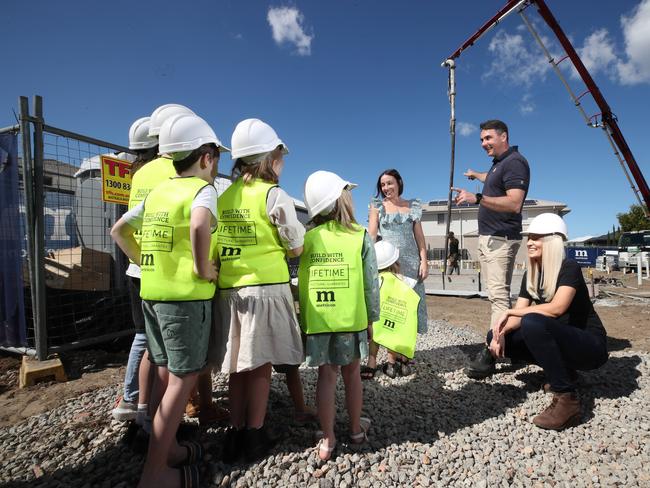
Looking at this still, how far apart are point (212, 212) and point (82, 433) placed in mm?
1831

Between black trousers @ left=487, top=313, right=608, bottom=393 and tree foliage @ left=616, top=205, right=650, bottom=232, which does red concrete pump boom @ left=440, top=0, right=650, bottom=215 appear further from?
tree foliage @ left=616, top=205, right=650, bottom=232

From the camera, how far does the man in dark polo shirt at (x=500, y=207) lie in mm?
3217

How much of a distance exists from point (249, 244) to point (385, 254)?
61.4 inches

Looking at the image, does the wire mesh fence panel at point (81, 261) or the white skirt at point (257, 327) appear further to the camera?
the wire mesh fence panel at point (81, 261)

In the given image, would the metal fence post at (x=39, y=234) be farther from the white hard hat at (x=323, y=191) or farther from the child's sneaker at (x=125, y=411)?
the white hard hat at (x=323, y=191)

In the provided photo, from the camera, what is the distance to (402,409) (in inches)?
104

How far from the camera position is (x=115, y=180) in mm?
3885

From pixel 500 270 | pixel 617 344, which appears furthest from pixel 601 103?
pixel 500 270

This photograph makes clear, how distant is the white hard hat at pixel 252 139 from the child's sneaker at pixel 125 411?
5.64 ft

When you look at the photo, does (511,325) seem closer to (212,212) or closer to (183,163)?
(212,212)

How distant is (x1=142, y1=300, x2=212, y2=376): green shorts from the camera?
5.57ft

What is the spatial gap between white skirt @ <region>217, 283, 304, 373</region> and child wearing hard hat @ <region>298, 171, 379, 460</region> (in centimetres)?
15

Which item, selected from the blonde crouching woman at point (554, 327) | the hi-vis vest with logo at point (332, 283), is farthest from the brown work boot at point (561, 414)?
the hi-vis vest with logo at point (332, 283)

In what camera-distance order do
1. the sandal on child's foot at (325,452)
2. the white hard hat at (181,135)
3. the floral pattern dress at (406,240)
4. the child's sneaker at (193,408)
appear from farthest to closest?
1. the floral pattern dress at (406,240)
2. the child's sneaker at (193,408)
3. the sandal on child's foot at (325,452)
4. the white hard hat at (181,135)
